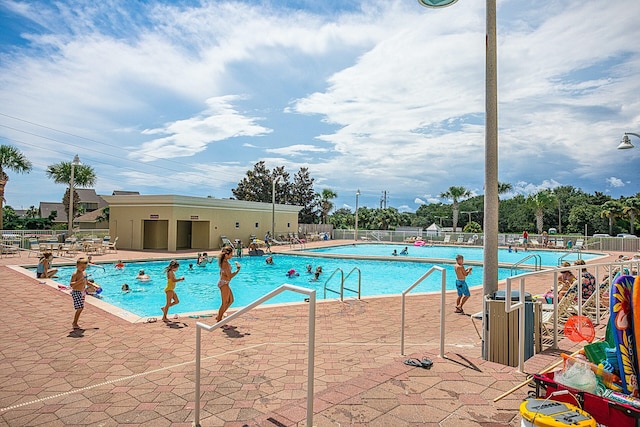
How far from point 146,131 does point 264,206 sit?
18.3 m

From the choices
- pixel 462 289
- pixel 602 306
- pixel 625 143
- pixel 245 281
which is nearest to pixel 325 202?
pixel 245 281

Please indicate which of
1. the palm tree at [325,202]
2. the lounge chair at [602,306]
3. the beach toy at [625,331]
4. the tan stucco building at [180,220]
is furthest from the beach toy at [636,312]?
the palm tree at [325,202]

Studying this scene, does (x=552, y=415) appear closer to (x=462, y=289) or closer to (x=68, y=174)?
(x=462, y=289)

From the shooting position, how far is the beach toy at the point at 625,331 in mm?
2594

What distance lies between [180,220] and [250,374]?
2199cm

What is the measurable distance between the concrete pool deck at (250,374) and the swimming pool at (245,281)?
419 cm

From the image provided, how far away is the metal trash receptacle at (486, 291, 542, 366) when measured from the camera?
4043mm

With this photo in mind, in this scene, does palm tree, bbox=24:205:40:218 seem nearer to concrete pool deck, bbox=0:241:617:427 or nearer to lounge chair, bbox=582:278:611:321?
concrete pool deck, bbox=0:241:617:427

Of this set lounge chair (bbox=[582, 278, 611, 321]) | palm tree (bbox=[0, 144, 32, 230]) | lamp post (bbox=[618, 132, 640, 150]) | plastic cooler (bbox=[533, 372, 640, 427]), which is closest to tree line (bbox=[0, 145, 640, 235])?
palm tree (bbox=[0, 144, 32, 230])

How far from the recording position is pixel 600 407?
248 cm

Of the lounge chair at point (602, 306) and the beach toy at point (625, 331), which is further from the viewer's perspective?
the lounge chair at point (602, 306)

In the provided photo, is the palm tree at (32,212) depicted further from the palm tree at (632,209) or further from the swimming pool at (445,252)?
the palm tree at (632,209)

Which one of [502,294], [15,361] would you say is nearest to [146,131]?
[15,361]

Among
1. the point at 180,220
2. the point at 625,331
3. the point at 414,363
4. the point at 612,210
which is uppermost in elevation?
the point at 612,210
